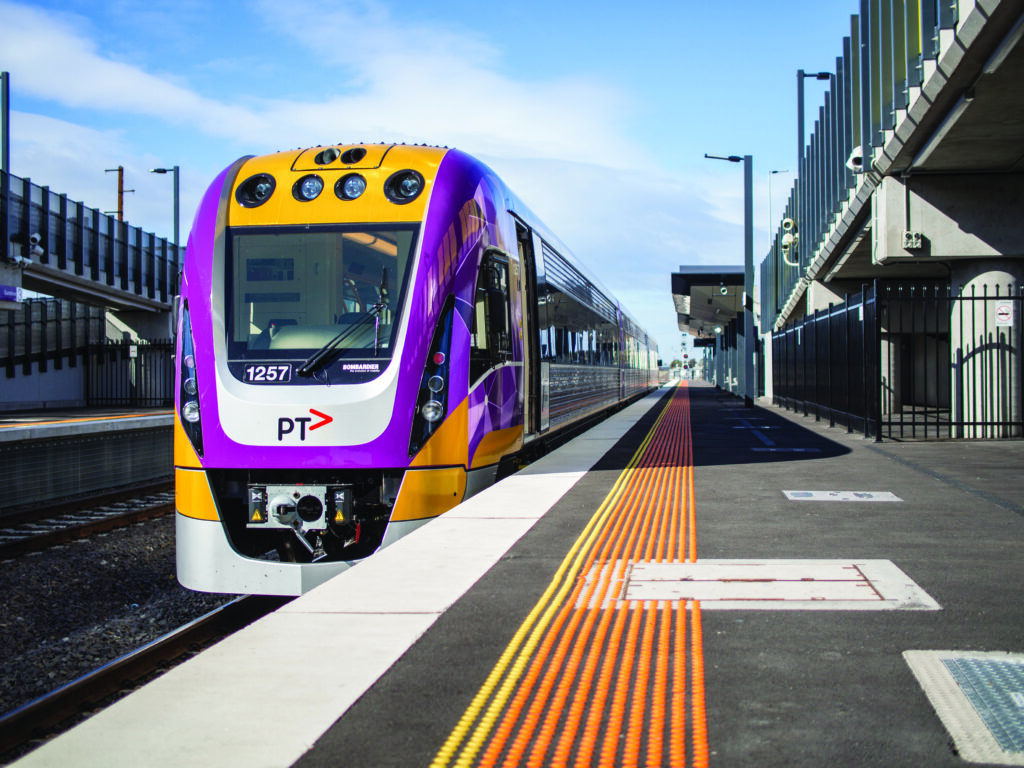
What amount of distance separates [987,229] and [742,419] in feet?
27.9

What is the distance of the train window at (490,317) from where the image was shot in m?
8.04

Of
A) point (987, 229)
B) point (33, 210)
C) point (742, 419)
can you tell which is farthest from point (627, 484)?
point (33, 210)

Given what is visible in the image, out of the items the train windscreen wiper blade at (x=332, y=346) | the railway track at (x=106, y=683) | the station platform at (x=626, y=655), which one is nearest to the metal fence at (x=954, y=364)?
the station platform at (x=626, y=655)

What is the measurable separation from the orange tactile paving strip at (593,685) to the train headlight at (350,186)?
358 cm

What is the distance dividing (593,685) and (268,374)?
4.39 meters

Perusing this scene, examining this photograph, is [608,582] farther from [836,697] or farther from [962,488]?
[962,488]

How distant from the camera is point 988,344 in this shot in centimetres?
1525

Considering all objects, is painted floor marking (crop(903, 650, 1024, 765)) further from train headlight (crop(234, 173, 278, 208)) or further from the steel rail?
the steel rail

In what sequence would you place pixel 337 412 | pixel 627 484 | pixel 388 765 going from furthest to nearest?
pixel 627 484 < pixel 337 412 < pixel 388 765

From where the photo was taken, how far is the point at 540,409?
11.2 meters

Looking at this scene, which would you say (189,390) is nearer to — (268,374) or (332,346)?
(268,374)

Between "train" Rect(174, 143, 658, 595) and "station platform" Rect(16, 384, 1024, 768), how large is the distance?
0.74m

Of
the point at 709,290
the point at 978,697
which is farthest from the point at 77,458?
the point at 709,290

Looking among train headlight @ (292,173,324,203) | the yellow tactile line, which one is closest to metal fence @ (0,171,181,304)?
train headlight @ (292,173,324,203)
